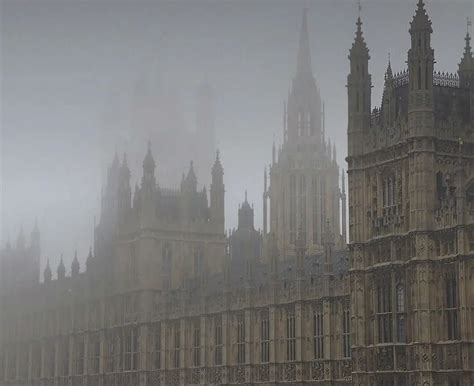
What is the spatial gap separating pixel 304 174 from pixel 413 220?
101413 millimetres

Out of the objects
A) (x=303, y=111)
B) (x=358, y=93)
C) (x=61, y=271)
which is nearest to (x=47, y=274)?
(x=61, y=271)

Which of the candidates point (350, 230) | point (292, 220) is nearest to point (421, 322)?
point (350, 230)

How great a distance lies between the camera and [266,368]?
307 ft

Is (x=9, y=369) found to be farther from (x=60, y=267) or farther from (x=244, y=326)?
(x=244, y=326)

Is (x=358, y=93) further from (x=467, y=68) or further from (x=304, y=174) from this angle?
(x=304, y=174)

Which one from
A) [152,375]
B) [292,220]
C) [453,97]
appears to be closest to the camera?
[453,97]

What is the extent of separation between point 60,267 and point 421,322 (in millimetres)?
76249

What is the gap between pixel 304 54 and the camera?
177 m

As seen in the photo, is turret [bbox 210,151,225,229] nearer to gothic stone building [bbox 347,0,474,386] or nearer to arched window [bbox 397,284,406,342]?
gothic stone building [bbox 347,0,474,386]

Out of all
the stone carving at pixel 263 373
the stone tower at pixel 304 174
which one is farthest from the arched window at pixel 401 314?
the stone tower at pixel 304 174

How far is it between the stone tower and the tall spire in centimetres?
20

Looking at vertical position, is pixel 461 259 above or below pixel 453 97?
below

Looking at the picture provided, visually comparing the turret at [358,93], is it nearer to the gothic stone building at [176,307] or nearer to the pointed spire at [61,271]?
the gothic stone building at [176,307]

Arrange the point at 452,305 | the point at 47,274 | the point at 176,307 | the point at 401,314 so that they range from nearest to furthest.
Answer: the point at 452,305
the point at 401,314
the point at 176,307
the point at 47,274
